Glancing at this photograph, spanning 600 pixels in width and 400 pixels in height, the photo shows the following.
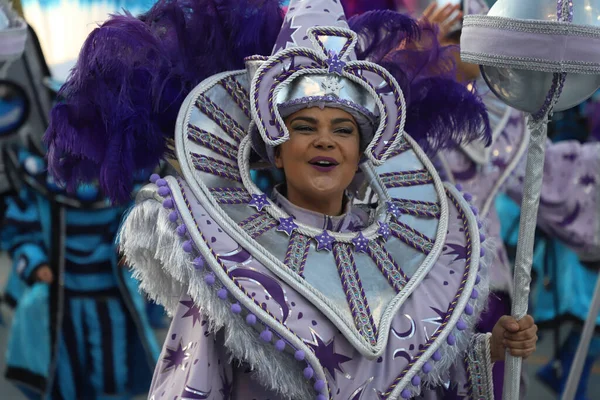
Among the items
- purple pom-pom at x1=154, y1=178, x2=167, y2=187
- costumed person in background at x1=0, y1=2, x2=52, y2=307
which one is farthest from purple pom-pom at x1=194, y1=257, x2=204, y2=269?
costumed person in background at x1=0, y1=2, x2=52, y2=307

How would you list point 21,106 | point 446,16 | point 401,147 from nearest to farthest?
point 401,147 < point 446,16 < point 21,106

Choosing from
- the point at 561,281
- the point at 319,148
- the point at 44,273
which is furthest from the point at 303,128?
the point at 561,281

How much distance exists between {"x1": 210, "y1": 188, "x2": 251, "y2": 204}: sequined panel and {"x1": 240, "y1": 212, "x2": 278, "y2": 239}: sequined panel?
0.19 feet

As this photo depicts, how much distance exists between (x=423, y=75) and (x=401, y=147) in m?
0.23

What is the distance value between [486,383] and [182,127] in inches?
42.8

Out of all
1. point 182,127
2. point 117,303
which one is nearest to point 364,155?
point 182,127

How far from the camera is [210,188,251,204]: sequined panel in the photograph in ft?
9.70

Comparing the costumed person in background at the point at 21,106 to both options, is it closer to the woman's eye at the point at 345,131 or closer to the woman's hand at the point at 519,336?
the woman's eye at the point at 345,131

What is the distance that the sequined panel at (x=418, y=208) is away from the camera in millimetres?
3195

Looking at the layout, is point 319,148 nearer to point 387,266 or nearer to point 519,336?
point 387,266

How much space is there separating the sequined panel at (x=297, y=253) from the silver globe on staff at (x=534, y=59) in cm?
55

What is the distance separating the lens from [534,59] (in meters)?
2.74

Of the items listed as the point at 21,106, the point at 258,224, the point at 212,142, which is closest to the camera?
the point at 258,224

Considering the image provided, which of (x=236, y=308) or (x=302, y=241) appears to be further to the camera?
(x=302, y=241)
